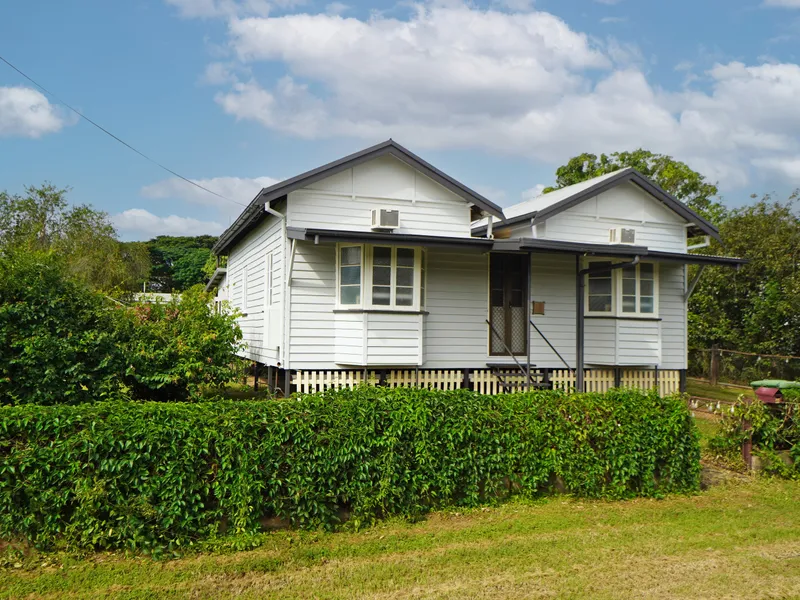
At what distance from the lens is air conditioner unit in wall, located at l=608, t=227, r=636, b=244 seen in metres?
15.1

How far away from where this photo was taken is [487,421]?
755cm

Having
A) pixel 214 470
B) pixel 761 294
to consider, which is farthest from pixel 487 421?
pixel 761 294

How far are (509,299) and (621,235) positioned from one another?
285cm

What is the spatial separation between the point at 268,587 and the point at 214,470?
1322mm

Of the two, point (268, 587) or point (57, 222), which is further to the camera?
point (57, 222)

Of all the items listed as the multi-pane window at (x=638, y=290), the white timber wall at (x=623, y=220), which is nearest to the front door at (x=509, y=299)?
the white timber wall at (x=623, y=220)

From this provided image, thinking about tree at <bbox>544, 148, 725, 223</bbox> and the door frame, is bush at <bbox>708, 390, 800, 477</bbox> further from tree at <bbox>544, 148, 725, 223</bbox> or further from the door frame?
tree at <bbox>544, 148, 725, 223</bbox>

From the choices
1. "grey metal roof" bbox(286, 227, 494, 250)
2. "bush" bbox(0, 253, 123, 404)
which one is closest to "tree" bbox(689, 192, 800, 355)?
"grey metal roof" bbox(286, 227, 494, 250)

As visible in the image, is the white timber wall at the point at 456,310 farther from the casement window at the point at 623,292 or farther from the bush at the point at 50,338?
the bush at the point at 50,338

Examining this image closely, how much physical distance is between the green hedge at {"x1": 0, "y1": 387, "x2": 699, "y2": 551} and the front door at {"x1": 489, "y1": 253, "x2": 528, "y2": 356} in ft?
21.9

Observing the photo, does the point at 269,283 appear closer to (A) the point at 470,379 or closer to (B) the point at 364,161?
(B) the point at 364,161

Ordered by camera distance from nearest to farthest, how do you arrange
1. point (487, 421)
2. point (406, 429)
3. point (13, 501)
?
point (13, 501)
point (406, 429)
point (487, 421)

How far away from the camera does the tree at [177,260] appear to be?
69312 mm

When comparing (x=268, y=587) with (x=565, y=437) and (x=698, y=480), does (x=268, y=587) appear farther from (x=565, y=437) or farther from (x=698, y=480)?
(x=698, y=480)
